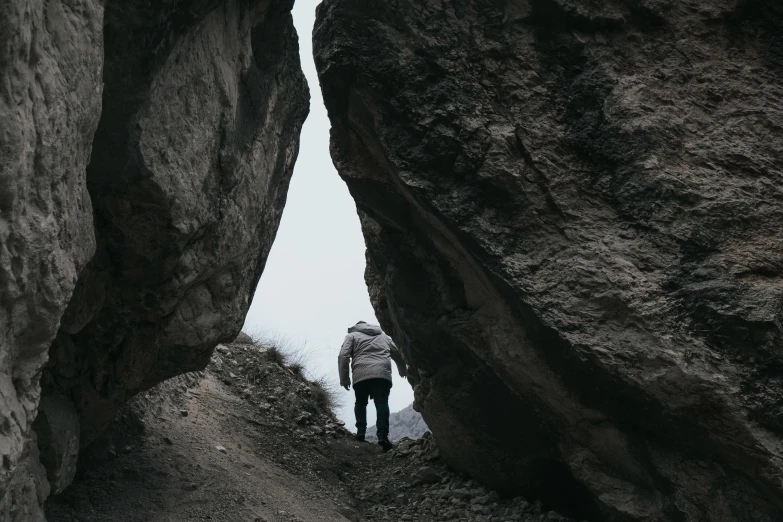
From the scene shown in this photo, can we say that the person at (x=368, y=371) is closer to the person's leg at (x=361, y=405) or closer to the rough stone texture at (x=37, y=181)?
the person's leg at (x=361, y=405)

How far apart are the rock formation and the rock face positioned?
1061 mm

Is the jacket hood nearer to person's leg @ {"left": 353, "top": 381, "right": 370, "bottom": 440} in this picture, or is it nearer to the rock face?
person's leg @ {"left": 353, "top": 381, "right": 370, "bottom": 440}

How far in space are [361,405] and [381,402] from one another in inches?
11.9

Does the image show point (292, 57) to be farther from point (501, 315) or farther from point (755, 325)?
point (755, 325)

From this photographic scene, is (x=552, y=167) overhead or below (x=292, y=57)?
below

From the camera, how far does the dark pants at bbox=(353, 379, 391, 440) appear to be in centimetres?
1012

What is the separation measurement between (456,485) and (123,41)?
5.35 meters

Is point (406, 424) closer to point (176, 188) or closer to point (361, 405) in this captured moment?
point (361, 405)

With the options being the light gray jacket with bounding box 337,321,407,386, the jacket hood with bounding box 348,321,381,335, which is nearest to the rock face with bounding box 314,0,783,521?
the light gray jacket with bounding box 337,321,407,386

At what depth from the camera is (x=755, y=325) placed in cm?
511

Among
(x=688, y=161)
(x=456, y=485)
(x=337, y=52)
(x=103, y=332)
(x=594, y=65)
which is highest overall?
(x=337, y=52)

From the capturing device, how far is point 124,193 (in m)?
5.17

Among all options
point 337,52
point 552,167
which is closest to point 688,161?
point 552,167

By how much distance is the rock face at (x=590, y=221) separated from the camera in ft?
17.4
